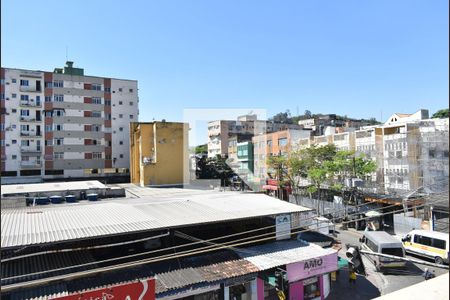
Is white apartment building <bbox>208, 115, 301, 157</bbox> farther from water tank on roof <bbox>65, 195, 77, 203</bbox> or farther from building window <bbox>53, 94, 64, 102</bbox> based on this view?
water tank on roof <bbox>65, 195, 77, 203</bbox>

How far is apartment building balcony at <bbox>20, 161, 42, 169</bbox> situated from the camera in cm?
3669

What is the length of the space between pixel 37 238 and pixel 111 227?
1.81 m

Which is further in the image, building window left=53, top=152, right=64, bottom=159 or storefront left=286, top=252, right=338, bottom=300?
building window left=53, top=152, right=64, bottom=159

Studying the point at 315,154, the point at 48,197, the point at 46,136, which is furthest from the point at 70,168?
the point at 315,154

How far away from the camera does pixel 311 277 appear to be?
10375 mm

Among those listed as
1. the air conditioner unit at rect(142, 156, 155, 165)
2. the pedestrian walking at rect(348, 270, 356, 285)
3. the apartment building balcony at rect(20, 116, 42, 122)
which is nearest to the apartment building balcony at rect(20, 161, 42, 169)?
the apartment building balcony at rect(20, 116, 42, 122)

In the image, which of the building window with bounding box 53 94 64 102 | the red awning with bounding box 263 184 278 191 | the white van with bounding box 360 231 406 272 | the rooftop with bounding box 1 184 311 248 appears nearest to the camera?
the rooftop with bounding box 1 184 311 248

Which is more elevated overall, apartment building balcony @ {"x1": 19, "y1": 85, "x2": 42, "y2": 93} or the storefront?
apartment building balcony @ {"x1": 19, "y1": 85, "x2": 42, "y2": 93}

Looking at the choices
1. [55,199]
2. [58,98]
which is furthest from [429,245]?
[58,98]

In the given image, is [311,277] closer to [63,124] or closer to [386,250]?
[386,250]

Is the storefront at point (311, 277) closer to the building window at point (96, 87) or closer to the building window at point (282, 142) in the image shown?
the building window at point (282, 142)

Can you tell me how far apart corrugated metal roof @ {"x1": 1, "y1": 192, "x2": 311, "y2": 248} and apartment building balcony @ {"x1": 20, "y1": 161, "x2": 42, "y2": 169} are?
30406 millimetres

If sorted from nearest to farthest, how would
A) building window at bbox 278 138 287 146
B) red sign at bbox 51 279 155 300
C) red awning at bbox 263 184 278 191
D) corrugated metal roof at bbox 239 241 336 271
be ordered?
red sign at bbox 51 279 155 300 < corrugated metal roof at bbox 239 241 336 271 < red awning at bbox 263 184 278 191 < building window at bbox 278 138 287 146

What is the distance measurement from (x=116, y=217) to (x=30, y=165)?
33.4m
